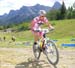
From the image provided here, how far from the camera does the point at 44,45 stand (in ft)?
42.1

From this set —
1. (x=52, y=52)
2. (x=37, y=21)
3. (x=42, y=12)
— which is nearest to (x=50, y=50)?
(x=52, y=52)

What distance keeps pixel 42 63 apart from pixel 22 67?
1.09 meters

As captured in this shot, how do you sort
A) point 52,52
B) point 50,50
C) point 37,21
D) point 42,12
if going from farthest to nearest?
point 37,21 → point 42,12 → point 50,50 → point 52,52

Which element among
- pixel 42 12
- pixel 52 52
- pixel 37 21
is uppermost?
pixel 42 12

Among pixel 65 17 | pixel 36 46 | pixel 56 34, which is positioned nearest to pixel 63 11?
pixel 65 17

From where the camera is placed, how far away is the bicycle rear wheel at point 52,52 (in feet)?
39.7

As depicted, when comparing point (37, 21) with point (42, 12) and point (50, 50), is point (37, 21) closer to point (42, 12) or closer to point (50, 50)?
point (42, 12)

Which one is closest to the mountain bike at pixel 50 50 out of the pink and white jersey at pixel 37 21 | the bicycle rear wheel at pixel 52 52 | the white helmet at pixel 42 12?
the bicycle rear wheel at pixel 52 52

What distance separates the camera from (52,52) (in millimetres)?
12367

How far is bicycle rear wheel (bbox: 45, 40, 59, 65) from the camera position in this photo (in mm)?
12087

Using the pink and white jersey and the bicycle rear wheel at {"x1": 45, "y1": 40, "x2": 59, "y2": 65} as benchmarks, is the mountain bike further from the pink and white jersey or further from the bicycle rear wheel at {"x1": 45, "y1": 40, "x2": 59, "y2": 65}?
the pink and white jersey

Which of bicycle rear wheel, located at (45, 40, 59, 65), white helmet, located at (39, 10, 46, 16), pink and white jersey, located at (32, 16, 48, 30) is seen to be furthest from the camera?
pink and white jersey, located at (32, 16, 48, 30)

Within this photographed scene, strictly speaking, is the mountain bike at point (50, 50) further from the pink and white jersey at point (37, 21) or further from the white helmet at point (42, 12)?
the white helmet at point (42, 12)

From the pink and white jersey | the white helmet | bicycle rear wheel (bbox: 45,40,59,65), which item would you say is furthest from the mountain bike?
the white helmet
